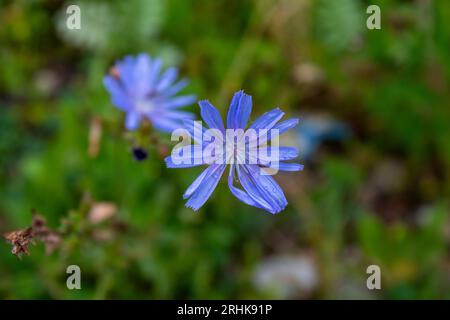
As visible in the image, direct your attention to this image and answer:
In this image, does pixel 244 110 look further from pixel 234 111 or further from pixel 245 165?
pixel 245 165

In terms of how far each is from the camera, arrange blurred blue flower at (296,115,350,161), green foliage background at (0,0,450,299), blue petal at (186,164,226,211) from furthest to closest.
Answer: blurred blue flower at (296,115,350,161) → green foliage background at (0,0,450,299) → blue petal at (186,164,226,211)

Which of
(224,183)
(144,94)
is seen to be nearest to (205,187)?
(144,94)

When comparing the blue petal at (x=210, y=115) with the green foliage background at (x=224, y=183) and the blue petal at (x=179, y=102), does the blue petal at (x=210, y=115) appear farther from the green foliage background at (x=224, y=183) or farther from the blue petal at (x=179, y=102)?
the green foliage background at (x=224, y=183)

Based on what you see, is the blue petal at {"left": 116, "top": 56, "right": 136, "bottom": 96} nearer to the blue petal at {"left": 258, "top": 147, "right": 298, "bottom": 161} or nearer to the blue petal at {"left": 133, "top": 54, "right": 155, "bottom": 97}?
the blue petal at {"left": 133, "top": 54, "right": 155, "bottom": 97}

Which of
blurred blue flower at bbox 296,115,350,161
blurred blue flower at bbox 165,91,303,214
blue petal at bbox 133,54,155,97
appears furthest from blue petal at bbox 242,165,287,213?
blurred blue flower at bbox 296,115,350,161
